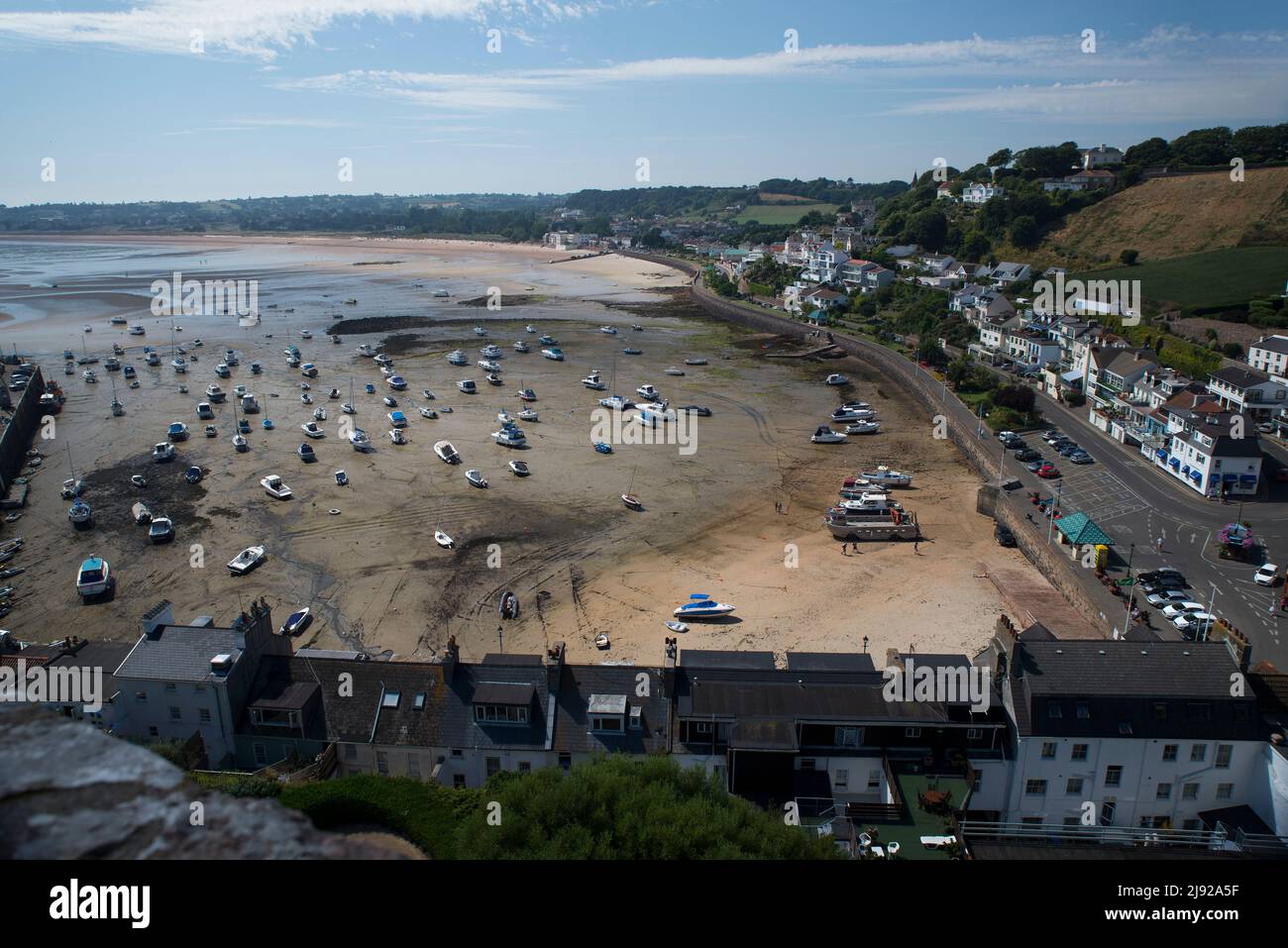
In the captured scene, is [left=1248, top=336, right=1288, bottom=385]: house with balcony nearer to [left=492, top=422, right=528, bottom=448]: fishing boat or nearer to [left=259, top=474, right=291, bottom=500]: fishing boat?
[left=492, top=422, right=528, bottom=448]: fishing boat

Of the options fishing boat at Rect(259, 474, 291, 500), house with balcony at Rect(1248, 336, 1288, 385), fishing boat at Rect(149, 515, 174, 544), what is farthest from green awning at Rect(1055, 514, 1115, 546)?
fishing boat at Rect(149, 515, 174, 544)

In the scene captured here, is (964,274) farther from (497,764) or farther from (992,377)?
(497,764)

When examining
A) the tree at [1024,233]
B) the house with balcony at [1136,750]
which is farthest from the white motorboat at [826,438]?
the tree at [1024,233]

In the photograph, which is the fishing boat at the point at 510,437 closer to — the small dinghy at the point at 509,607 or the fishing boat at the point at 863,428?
the small dinghy at the point at 509,607

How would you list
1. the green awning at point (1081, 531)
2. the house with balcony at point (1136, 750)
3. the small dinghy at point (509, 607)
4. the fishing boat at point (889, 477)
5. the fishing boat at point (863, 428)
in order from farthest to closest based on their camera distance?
the fishing boat at point (863, 428), the fishing boat at point (889, 477), the green awning at point (1081, 531), the small dinghy at point (509, 607), the house with balcony at point (1136, 750)

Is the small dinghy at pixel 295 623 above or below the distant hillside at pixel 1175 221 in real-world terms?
below

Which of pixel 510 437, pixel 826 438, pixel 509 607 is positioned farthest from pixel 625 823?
pixel 826 438
